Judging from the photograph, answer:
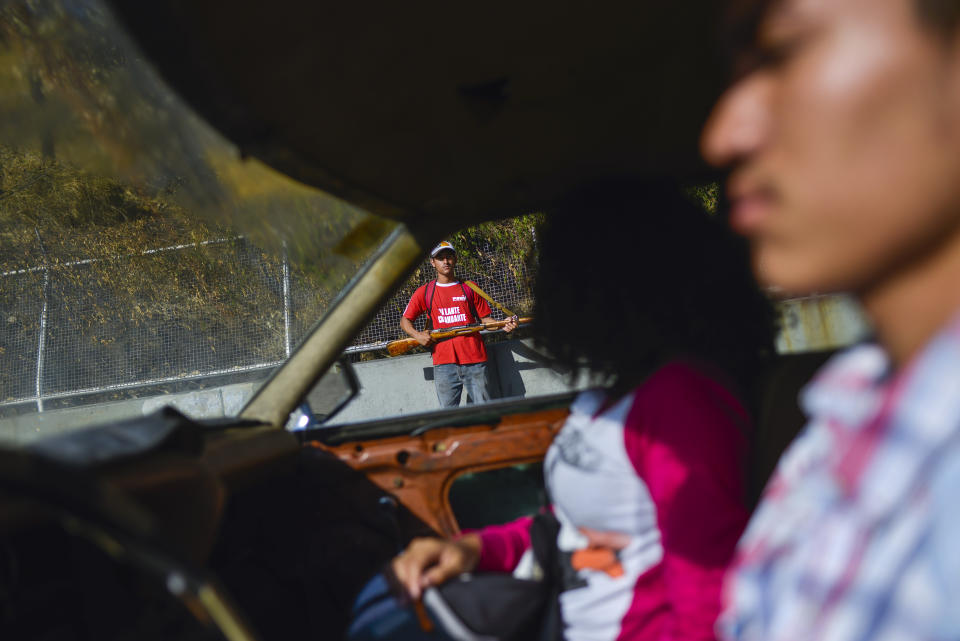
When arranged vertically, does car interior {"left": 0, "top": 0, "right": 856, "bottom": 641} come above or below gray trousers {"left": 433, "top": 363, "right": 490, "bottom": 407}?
above

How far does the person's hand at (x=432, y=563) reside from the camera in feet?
5.08

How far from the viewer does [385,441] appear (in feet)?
6.93

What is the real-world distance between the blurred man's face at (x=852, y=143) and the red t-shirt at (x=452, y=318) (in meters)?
5.73

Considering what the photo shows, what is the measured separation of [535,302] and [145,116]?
1053mm

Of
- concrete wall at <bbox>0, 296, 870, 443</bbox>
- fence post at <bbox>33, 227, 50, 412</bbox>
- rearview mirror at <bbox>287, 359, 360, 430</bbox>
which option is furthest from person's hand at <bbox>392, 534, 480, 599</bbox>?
fence post at <bbox>33, 227, 50, 412</bbox>

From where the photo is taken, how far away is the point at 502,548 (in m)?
1.75

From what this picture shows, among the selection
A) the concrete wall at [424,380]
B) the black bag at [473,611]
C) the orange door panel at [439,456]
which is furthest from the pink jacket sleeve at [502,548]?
the concrete wall at [424,380]

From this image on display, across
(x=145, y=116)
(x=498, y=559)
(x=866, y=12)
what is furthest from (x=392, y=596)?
(x=866, y=12)

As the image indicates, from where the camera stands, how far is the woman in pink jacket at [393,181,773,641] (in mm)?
1200

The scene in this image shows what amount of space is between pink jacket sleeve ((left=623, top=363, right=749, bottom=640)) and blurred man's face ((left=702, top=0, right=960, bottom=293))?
0.61 metres

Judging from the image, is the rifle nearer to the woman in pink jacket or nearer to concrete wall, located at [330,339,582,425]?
concrete wall, located at [330,339,582,425]

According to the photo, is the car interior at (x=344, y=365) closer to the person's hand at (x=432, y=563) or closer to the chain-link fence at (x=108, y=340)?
the person's hand at (x=432, y=563)

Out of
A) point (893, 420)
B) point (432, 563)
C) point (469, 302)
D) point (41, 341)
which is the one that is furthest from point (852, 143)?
point (41, 341)

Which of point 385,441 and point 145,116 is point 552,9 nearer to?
point 145,116
